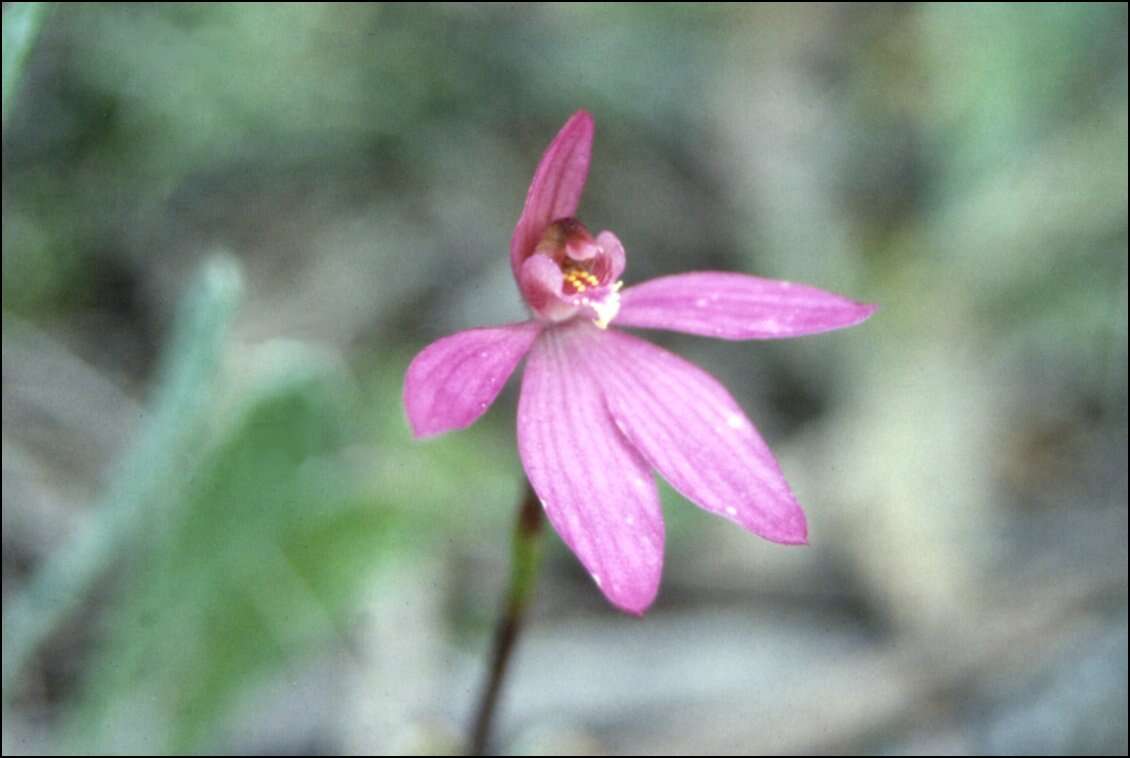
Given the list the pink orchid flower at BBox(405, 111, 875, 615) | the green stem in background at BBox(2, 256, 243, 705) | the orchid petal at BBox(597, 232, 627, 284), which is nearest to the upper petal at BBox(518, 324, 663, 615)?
the pink orchid flower at BBox(405, 111, 875, 615)

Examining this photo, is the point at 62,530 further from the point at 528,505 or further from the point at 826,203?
the point at 826,203

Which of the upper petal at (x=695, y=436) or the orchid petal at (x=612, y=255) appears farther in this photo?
the orchid petal at (x=612, y=255)

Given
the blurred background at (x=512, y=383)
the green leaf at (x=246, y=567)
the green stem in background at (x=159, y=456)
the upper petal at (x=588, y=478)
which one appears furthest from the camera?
the blurred background at (x=512, y=383)

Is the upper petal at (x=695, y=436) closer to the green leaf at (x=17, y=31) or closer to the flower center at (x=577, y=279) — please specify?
the flower center at (x=577, y=279)

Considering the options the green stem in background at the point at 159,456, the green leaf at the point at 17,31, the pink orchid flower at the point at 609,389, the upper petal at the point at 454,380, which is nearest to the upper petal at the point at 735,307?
the pink orchid flower at the point at 609,389

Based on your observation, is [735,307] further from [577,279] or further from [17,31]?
[17,31]

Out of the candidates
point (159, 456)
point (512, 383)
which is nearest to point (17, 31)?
point (159, 456)

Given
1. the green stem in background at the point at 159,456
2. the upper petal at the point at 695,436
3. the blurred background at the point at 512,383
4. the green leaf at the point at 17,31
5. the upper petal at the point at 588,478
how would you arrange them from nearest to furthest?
1. the upper petal at the point at 588,478
2. the upper petal at the point at 695,436
3. the green leaf at the point at 17,31
4. the green stem in background at the point at 159,456
5. the blurred background at the point at 512,383
